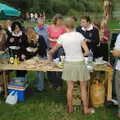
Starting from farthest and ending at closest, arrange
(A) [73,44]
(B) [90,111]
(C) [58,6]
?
(C) [58,6], (B) [90,111], (A) [73,44]

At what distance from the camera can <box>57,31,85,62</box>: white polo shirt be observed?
541 centimetres

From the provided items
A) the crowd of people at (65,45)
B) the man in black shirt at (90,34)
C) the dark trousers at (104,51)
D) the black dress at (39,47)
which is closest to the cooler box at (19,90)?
the crowd of people at (65,45)

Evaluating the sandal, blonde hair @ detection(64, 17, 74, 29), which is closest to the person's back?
blonde hair @ detection(64, 17, 74, 29)

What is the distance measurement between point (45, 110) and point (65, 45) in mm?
1361

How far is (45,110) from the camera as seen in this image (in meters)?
6.18

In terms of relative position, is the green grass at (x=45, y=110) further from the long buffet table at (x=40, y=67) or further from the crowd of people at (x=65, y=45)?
the long buffet table at (x=40, y=67)

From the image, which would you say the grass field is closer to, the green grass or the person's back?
the green grass

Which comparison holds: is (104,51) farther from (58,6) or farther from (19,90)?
(58,6)

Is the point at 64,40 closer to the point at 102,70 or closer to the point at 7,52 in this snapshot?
the point at 102,70

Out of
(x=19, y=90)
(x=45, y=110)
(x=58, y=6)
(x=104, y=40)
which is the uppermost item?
(x=104, y=40)

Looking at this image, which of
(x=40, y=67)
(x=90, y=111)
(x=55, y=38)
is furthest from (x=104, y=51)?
(x=90, y=111)

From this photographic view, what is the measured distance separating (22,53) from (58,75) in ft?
3.36

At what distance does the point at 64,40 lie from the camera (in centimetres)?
546

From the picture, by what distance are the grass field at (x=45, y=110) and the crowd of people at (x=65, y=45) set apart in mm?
175
